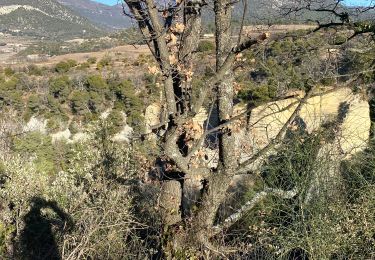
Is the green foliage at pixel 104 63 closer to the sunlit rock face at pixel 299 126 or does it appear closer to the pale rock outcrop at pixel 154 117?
the pale rock outcrop at pixel 154 117

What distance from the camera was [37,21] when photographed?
14862cm

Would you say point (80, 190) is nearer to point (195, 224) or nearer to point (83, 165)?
point (83, 165)

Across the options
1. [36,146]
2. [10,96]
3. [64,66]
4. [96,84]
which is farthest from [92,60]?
[36,146]

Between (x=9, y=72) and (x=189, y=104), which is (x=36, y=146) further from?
(x=9, y=72)

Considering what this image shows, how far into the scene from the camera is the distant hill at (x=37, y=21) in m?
142

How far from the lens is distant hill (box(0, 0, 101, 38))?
142 metres

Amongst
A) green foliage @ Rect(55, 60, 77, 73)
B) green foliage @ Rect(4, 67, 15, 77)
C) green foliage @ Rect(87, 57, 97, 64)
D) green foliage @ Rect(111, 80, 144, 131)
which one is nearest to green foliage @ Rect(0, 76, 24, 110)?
green foliage @ Rect(4, 67, 15, 77)

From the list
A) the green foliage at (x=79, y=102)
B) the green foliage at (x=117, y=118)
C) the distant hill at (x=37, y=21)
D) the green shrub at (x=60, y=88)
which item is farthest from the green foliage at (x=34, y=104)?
the distant hill at (x=37, y=21)

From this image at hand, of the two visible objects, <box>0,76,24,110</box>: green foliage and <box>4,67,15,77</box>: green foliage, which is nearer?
<box>0,76,24,110</box>: green foliage

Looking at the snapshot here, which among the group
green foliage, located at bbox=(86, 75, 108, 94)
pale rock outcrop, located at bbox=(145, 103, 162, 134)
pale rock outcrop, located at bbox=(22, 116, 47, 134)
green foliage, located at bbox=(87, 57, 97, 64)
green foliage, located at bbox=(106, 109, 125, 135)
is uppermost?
pale rock outcrop, located at bbox=(145, 103, 162, 134)

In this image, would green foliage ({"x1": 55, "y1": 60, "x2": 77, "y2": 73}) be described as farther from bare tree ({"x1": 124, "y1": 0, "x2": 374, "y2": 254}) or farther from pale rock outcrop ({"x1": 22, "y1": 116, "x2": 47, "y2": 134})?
bare tree ({"x1": 124, "y1": 0, "x2": 374, "y2": 254})

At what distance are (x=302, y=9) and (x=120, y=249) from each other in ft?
21.9

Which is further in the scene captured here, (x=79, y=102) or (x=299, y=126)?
(x=79, y=102)

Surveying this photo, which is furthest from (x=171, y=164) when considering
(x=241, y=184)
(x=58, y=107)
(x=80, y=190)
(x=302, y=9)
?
(x=58, y=107)
